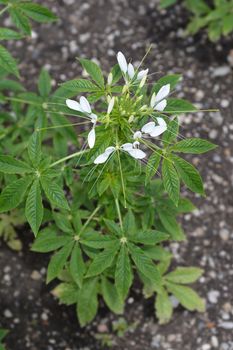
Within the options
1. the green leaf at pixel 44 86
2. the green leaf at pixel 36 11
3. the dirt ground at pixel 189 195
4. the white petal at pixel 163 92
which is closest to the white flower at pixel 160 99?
the white petal at pixel 163 92

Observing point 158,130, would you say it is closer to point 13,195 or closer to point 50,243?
point 13,195

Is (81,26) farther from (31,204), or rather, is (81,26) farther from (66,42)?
(31,204)

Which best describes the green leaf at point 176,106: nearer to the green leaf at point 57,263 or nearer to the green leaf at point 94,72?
the green leaf at point 94,72

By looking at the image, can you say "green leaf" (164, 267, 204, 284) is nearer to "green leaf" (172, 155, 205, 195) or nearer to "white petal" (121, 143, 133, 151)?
"green leaf" (172, 155, 205, 195)

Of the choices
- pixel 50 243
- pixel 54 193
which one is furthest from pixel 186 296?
pixel 54 193

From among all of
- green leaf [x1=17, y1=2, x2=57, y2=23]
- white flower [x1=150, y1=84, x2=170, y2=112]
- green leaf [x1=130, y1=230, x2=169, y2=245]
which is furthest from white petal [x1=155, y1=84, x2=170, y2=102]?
green leaf [x1=17, y1=2, x2=57, y2=23]

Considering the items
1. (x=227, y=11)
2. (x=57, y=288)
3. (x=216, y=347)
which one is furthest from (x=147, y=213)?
(x=227, y=11)
